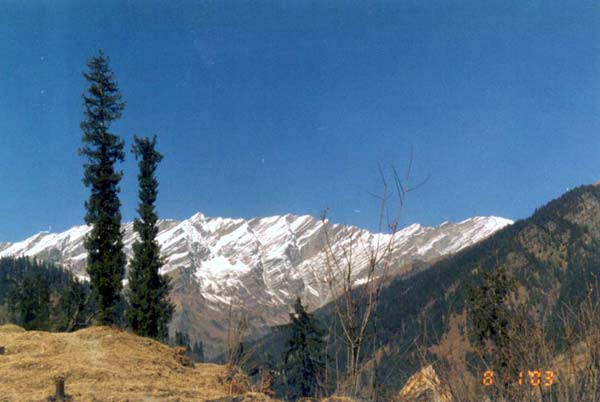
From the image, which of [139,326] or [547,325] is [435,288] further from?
[547,325]

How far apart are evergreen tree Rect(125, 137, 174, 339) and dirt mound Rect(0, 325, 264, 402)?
56.6 ft

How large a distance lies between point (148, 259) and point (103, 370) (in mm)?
22279

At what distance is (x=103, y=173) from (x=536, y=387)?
24019 mm

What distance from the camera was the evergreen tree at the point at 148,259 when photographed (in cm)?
2816

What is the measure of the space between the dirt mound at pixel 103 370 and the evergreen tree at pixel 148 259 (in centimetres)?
1725

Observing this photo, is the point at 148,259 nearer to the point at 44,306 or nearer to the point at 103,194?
the point at 103,194

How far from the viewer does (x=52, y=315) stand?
224 feet

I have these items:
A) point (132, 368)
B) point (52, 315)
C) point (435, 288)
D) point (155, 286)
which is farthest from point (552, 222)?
point (132, 368)

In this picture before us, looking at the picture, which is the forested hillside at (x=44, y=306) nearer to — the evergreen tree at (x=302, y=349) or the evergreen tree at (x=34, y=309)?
the evergreen tree at (x=34, y=309)
